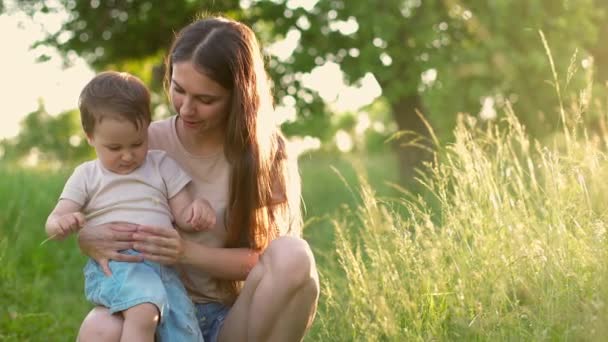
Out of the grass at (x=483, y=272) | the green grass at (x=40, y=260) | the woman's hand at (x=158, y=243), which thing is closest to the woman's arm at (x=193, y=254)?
the woman's hand at (x=158, y=243)

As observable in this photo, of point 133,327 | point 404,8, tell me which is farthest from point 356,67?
point 133,327

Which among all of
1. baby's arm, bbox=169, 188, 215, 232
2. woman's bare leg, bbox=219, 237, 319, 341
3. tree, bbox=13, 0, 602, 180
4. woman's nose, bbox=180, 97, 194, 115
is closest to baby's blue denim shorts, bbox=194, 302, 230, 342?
woman's bare leg, bbox=219, 237, 319, 341

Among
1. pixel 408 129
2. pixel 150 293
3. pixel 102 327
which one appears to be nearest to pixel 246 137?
pixel 150 293

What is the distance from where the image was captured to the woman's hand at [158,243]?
3.21m

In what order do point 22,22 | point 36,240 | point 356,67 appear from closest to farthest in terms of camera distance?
point 36,240
point 356,67
point 22,22

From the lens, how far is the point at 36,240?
22.6ft

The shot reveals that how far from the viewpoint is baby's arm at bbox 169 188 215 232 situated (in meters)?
3.30

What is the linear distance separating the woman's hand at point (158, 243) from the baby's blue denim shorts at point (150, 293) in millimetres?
41

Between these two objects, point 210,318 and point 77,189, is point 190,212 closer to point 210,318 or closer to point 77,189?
point 77,189

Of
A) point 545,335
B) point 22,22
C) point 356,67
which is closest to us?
point 545,335

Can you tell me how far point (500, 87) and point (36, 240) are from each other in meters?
4.26

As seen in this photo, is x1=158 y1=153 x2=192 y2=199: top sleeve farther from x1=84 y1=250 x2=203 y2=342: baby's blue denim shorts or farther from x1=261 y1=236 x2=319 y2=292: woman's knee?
x1=261 y1=236 x2=319 y2=292: woman's knee

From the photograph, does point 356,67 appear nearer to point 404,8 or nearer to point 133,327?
point 404,8

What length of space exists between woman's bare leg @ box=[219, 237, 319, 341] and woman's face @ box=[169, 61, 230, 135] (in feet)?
1.78
